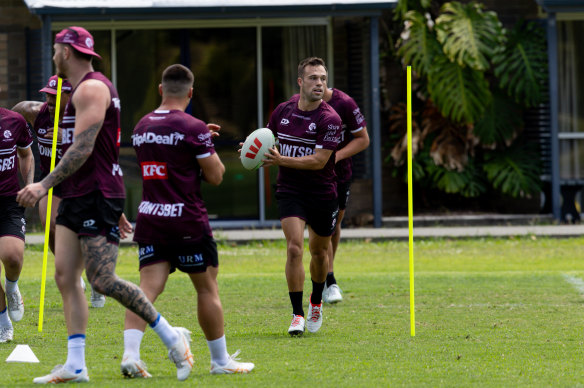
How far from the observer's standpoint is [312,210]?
8.47 m

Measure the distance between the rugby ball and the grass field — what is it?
1376 millimetres

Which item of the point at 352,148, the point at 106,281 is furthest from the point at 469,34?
the point at 106,281

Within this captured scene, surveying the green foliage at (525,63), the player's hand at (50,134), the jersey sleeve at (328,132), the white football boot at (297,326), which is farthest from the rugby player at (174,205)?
the green foliage at (525,63)

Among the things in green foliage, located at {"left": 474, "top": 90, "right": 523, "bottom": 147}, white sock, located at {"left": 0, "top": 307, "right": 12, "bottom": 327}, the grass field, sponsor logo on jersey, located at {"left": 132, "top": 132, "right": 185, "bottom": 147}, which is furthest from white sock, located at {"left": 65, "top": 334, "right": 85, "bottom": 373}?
green foliage, located at {"left": 474, "top": 90, "right": 523, "bottom": 147}

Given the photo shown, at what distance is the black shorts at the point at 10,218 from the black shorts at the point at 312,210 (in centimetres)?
212

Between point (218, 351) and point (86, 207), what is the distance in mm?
1244

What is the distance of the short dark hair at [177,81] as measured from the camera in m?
6.29

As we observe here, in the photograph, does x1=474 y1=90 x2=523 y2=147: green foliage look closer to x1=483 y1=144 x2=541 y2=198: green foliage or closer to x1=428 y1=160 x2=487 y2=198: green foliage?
x1=483 y1=144 x2=541 y2=198: green foliage

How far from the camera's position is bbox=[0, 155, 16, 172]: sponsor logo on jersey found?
27.0 feet

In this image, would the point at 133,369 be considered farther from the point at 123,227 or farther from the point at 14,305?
the point at 14,305

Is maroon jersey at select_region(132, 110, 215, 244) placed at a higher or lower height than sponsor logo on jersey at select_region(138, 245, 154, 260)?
higher

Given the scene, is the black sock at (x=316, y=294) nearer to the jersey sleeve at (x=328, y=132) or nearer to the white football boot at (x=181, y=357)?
the jersey sleeve at (x=328, y=132)

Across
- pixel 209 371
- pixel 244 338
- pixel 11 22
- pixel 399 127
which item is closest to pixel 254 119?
pixel 399 127

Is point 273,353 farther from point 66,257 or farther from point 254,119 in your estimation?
point 254,119
